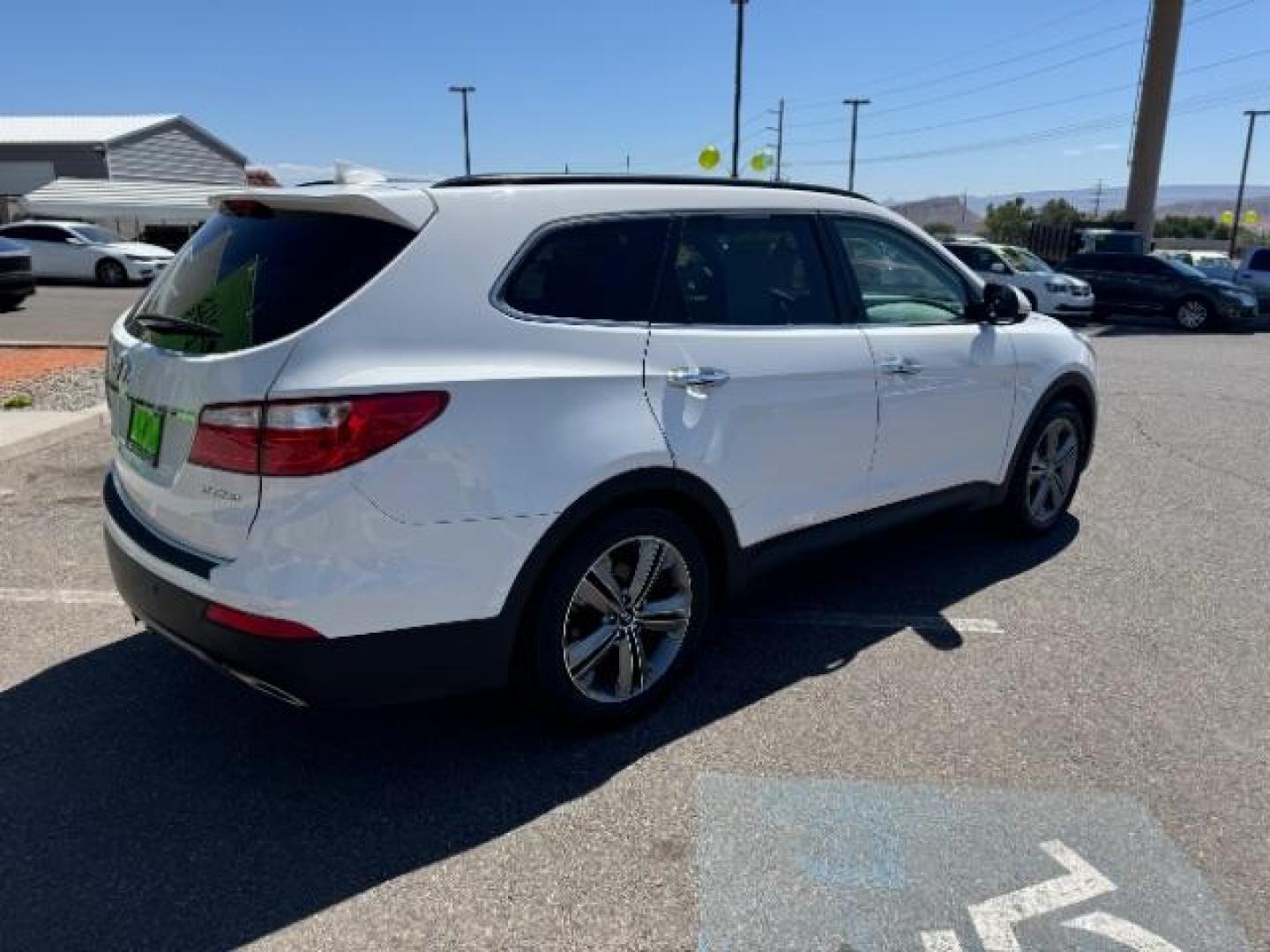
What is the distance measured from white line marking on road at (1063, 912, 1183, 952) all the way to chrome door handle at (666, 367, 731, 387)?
6.11ft

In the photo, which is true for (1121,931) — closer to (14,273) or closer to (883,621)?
(883,621)

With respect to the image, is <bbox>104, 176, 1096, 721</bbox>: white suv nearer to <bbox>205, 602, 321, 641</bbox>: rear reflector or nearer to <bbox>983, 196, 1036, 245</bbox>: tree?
<bbox>205, 602, 321, 641</bbox>: rear reflector

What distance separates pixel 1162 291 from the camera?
1944 cm

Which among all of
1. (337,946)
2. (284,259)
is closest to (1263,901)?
(337,946)

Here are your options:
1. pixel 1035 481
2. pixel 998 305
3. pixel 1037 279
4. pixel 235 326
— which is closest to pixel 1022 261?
pixel 1037 279

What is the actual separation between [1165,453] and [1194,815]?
538 centimetres

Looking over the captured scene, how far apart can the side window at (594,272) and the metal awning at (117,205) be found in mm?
39303

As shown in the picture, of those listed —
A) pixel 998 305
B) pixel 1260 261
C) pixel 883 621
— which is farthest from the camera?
pixel 1260 261

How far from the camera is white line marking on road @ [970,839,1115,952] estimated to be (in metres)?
2.44

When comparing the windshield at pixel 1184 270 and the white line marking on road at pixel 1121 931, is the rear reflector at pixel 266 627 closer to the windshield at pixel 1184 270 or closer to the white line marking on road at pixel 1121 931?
the white line marking on road at pixel 1121 931

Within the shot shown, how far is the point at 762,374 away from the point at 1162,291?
19039 mm

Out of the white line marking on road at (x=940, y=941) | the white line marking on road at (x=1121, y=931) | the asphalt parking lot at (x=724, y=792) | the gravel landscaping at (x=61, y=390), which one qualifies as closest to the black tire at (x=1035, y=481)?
the asphalt parking lot at (x=724, y=792)

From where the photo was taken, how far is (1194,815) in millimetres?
2947

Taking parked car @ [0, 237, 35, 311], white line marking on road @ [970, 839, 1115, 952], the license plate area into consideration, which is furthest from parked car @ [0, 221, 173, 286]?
white line marking on road @ [970, 839, 1115, 952]
